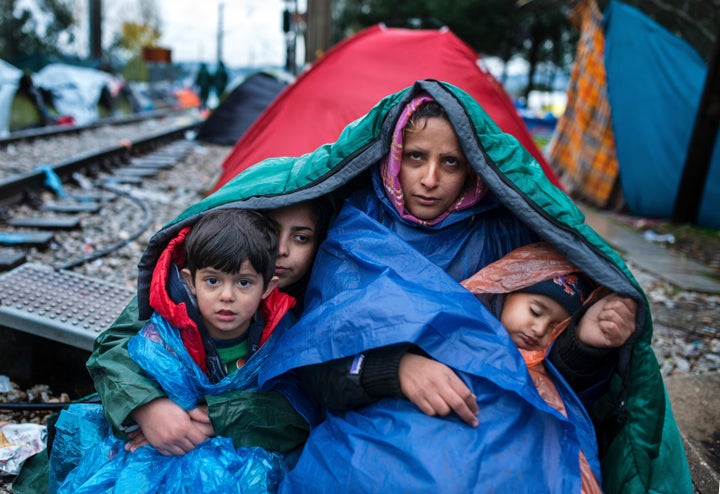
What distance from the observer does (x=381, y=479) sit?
1382 mm

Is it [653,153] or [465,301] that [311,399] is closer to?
[465,301]

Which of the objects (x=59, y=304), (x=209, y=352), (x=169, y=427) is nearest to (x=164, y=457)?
(x=169, y=427)

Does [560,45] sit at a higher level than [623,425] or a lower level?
higher


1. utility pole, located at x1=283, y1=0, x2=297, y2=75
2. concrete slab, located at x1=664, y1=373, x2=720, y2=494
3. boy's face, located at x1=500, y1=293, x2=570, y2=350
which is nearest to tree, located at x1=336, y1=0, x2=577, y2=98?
utility pole, located at x1=283, y1=0, x2=297, y2=75

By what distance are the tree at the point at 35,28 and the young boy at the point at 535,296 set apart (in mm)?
24866

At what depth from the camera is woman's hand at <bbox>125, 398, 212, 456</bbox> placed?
166 cm

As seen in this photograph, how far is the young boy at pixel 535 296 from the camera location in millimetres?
1723

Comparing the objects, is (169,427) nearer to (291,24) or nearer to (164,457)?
(164,457)

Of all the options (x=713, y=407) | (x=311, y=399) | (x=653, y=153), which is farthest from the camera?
(x=653, y=153)

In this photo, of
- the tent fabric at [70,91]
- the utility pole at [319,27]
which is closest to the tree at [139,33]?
the tent fabric at [70,91]

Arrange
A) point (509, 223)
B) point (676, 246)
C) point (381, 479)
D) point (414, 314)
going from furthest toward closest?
1. point (676, 246)
2. point (509, 223)
3. point (414, 314)
4. point (381, 479)

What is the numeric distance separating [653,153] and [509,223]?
6.64m

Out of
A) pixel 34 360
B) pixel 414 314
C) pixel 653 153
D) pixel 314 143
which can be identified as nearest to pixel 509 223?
pixel 414 314

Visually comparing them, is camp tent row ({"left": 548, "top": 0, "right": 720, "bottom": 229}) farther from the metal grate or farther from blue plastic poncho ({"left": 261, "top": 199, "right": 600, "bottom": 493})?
the metal grate
